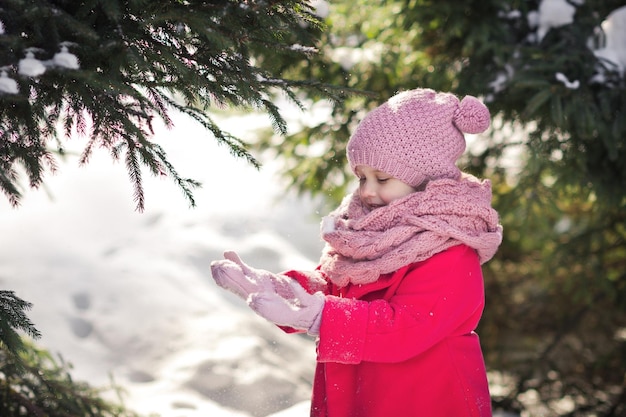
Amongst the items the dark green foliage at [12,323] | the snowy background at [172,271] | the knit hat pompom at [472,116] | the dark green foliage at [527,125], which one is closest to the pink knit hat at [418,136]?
the knit hat pompom at [472,116]

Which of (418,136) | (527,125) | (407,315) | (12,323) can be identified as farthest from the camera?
(527,125)

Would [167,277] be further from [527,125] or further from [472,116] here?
[472,116]

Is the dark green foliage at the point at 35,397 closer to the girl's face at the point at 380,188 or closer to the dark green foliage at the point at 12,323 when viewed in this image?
the dark green foliage at the point at 12,323

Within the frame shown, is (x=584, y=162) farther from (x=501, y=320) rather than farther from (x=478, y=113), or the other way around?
(x=501, y=320)

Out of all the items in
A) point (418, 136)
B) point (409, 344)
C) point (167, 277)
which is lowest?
point (409, 344)

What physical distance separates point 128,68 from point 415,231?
1.08 meters

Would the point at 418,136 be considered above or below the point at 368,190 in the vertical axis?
above

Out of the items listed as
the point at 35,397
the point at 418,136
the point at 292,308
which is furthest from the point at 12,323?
the point at 418,136

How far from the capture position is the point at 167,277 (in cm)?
467

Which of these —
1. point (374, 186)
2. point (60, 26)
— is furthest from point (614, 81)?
point (60, 26)

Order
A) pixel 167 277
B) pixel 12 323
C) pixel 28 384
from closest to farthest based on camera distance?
pixel 12 323, pixel 28 384, pixel 167 277

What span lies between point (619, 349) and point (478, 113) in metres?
3.64

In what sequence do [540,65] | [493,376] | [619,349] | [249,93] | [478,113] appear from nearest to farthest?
[249,93]
[478,113]
[540,65]
[619,349]
[493,376]

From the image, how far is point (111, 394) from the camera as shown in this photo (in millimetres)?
3707
